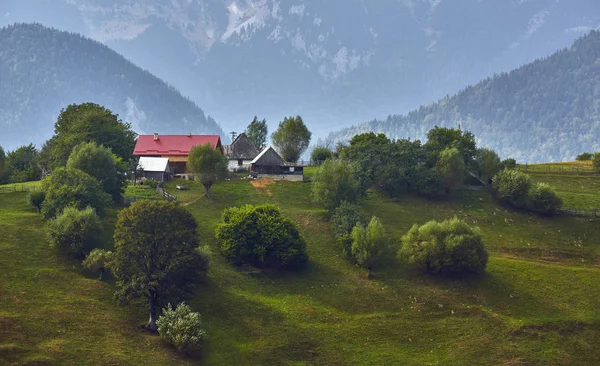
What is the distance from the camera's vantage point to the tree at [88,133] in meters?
114

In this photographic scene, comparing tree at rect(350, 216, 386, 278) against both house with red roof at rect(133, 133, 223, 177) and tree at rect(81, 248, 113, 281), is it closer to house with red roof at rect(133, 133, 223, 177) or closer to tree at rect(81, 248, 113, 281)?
tree at rect(81, 248, 113, 281)

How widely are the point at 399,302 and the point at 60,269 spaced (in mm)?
41220

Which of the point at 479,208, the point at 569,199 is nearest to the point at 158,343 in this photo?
the point at 479,208

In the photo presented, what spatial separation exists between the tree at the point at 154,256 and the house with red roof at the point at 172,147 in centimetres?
5900

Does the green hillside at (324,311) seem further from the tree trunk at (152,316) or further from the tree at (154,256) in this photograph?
the tree at (154,256)

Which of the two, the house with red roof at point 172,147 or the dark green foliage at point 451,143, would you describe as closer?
the dark green foliage at point 451,143

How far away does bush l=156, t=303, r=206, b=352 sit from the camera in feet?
215

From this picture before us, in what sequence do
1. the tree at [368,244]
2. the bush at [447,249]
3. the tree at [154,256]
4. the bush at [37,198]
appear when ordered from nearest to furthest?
the tree at [154,256]
the bush at [447,249]
the tree at [368,244]
the bush at [37,198]

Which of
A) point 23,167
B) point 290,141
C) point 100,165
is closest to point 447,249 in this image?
point 100,165

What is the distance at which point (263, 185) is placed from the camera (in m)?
125

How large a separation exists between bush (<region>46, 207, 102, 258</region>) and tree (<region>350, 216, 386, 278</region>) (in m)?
34.6

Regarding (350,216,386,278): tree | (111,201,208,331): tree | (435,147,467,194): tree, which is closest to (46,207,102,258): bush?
(111,201,208,331): tree

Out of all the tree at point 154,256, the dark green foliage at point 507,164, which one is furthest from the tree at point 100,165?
the dark green foliage at point 507,164

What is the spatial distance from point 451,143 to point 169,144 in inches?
2368
